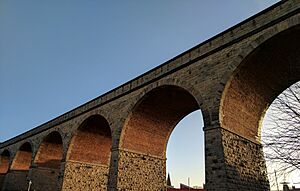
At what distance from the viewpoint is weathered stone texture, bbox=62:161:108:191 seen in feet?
59.4

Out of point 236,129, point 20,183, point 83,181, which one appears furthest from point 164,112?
point 20,183

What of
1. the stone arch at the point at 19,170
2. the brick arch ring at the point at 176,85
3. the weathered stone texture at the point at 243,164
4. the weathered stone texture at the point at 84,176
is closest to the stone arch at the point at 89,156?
the weathered stone texture at the point at 84,176

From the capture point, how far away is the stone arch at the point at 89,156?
18203 millimetres

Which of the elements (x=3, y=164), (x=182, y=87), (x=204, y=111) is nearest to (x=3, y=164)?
(x=3, y=164)

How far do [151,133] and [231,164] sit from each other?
22.4 feet

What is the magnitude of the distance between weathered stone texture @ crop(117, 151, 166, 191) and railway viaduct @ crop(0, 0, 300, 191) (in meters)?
0.05

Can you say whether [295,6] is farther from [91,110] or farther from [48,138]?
[48,138]

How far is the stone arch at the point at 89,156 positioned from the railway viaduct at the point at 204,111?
68mm

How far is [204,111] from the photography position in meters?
10.7

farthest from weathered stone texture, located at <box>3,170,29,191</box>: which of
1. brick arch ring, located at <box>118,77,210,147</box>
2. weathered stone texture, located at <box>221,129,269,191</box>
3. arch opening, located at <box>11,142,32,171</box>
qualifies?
weathered stone texture, located at <box>221,129,269,191</box>

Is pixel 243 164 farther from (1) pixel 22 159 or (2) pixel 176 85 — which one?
(1) pixel 22 159

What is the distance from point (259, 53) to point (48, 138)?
1879cm

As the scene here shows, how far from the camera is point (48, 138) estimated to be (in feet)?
74.0

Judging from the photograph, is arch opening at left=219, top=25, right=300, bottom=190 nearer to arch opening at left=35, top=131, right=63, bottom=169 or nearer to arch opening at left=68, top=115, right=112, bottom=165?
arch opening at left=68, top=115, right=112, bottom=165
